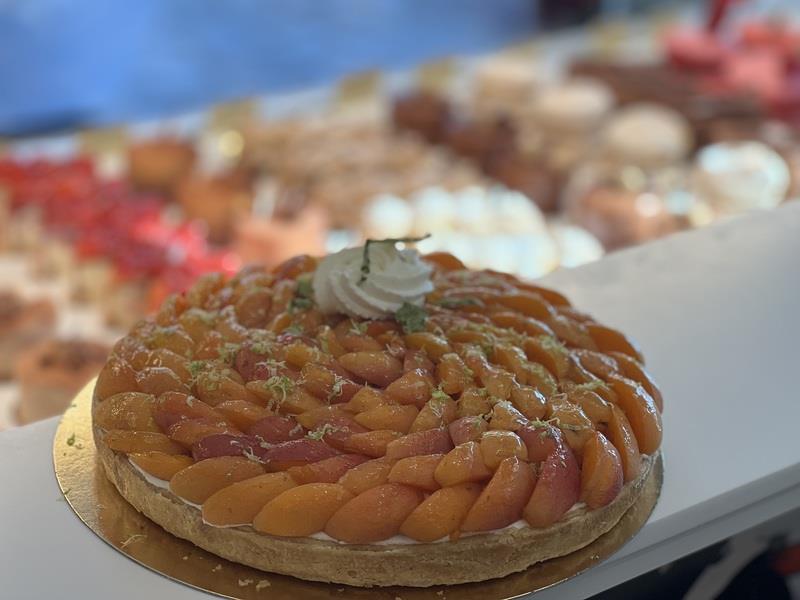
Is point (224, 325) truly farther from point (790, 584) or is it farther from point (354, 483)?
point (790, 584)

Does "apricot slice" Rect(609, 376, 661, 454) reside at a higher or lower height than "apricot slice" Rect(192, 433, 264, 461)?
lower

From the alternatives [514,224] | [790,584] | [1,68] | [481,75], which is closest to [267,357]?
[790,584]

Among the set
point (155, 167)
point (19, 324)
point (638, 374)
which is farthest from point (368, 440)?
point (155, 167)

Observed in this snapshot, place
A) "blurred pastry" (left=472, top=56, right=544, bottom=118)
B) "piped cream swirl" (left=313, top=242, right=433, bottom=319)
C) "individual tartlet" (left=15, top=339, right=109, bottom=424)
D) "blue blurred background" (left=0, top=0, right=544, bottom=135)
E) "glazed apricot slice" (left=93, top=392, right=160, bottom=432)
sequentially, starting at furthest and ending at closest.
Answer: "blue blurred background" (left=0, top=0, right=544, bottom=135) → "blurred pastry" (left=472, top=56, right=544, bottom=118) → "individual tartlet" (left=15, top=339, right=109, bottom=424) → "piped cream swirl" (left=313, top=242, right=433, bottom=319) → "glazed apricot slice" (left=93, top=392, right=160, bottom=432)

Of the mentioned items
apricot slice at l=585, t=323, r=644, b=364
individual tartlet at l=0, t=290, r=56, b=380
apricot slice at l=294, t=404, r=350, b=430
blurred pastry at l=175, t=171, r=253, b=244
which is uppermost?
apricot slice at l=294, t=404, r=350, b=430

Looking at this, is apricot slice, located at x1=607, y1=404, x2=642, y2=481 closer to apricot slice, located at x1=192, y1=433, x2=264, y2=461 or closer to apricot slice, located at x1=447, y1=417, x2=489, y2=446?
apricot slice, located at x1=447, y1=417, x2=489, y2=446

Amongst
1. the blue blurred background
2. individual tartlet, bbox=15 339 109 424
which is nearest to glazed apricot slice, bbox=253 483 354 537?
individual tartlet, bbox=15 339 109 424

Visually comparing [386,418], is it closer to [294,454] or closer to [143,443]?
[294,454]

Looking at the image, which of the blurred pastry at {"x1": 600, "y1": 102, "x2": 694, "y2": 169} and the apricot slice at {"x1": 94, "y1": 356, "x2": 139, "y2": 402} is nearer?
the apricot slice at {"x1": 94, "y1": 356, "x2": 139, "y2": 402}
